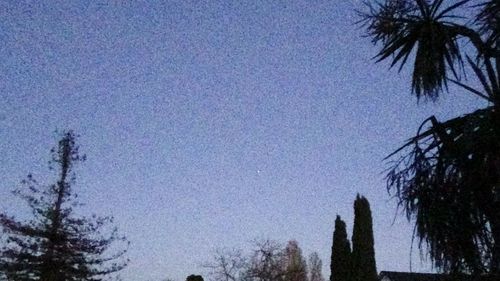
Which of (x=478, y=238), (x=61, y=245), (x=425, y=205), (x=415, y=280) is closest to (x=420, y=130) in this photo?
(x=425, y=205)

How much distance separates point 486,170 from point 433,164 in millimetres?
971

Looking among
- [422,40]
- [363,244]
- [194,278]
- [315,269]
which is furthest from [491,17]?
[315,269]

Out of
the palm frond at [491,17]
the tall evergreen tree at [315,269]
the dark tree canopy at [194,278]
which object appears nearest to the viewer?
the palm frond at [491,17]

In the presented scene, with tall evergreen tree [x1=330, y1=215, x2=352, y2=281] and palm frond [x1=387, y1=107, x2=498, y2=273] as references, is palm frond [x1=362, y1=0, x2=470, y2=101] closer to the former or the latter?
palm frond [x1=387, y1=107, x2=498, y2=273]

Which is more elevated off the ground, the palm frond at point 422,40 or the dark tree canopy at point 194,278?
the palm frond at point 422,40

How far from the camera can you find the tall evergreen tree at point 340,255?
94.7 ft

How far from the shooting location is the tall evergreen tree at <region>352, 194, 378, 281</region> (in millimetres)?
28016

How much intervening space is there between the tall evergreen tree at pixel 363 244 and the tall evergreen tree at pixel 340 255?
54 centimetres

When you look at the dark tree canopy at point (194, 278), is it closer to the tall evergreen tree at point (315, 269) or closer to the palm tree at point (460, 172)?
the palm tree at point (460, 172)

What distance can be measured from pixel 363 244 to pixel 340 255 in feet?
5.83

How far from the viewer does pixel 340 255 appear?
2972 centimetres

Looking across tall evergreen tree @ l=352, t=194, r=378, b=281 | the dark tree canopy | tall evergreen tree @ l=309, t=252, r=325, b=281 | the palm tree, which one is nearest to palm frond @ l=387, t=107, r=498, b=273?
the palm tree

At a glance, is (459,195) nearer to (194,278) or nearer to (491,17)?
(491,17)

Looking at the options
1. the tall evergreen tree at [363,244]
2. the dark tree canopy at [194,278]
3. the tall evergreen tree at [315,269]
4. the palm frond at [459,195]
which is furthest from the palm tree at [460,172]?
the tall evergreen tree at [315,269]
